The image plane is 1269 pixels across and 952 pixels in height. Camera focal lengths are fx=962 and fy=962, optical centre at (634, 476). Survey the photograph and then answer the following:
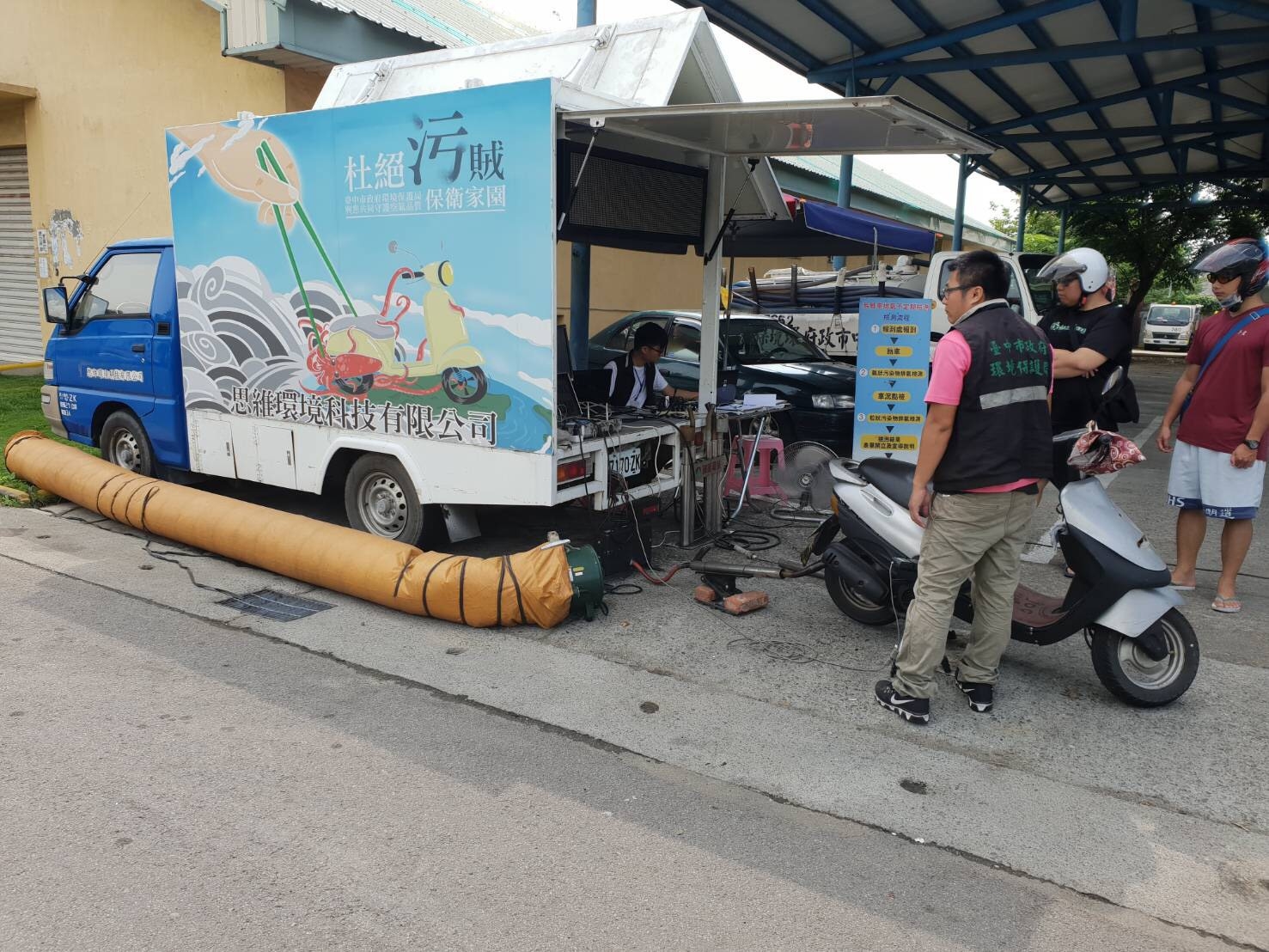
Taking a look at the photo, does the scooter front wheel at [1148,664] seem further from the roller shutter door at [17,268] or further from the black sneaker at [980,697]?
the roller shutter door at [17,268]

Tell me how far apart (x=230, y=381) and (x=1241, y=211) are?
28488 mm

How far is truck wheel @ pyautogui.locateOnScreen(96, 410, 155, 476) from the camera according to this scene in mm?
7416

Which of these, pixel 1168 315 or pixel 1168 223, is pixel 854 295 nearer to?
pixel 1168 223

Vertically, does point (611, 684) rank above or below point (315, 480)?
below

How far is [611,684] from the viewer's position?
4.46 meters

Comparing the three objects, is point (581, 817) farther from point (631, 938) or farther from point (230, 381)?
point (230, 381)

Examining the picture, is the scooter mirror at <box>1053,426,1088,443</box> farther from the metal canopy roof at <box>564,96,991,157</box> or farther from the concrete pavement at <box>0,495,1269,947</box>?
the metal canopy roof at <box>564,96,991,157</box>

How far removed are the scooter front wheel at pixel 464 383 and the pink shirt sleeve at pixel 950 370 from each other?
2.49 metres

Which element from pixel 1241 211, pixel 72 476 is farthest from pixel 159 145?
pixel 1241 211

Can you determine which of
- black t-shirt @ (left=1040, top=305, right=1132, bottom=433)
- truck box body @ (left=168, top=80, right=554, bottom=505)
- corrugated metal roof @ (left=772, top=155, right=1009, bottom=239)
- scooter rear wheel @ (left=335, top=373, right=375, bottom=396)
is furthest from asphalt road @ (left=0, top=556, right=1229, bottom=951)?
corrugated metal roof @ (left=772, top=155, right=1009, bottom=239)

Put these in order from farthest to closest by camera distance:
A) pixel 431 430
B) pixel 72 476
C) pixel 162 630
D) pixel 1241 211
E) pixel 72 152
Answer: pixel 1241 211
pixel 72 152
pixel 72 476
pixel 431 430
pixel 162 630

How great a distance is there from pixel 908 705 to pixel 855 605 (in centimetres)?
120

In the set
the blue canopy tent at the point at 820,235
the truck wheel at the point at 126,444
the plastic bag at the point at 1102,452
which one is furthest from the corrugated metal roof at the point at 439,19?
the plastic bag at the point at 1102,452

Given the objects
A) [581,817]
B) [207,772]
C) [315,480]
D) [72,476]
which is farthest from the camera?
[72,476]
